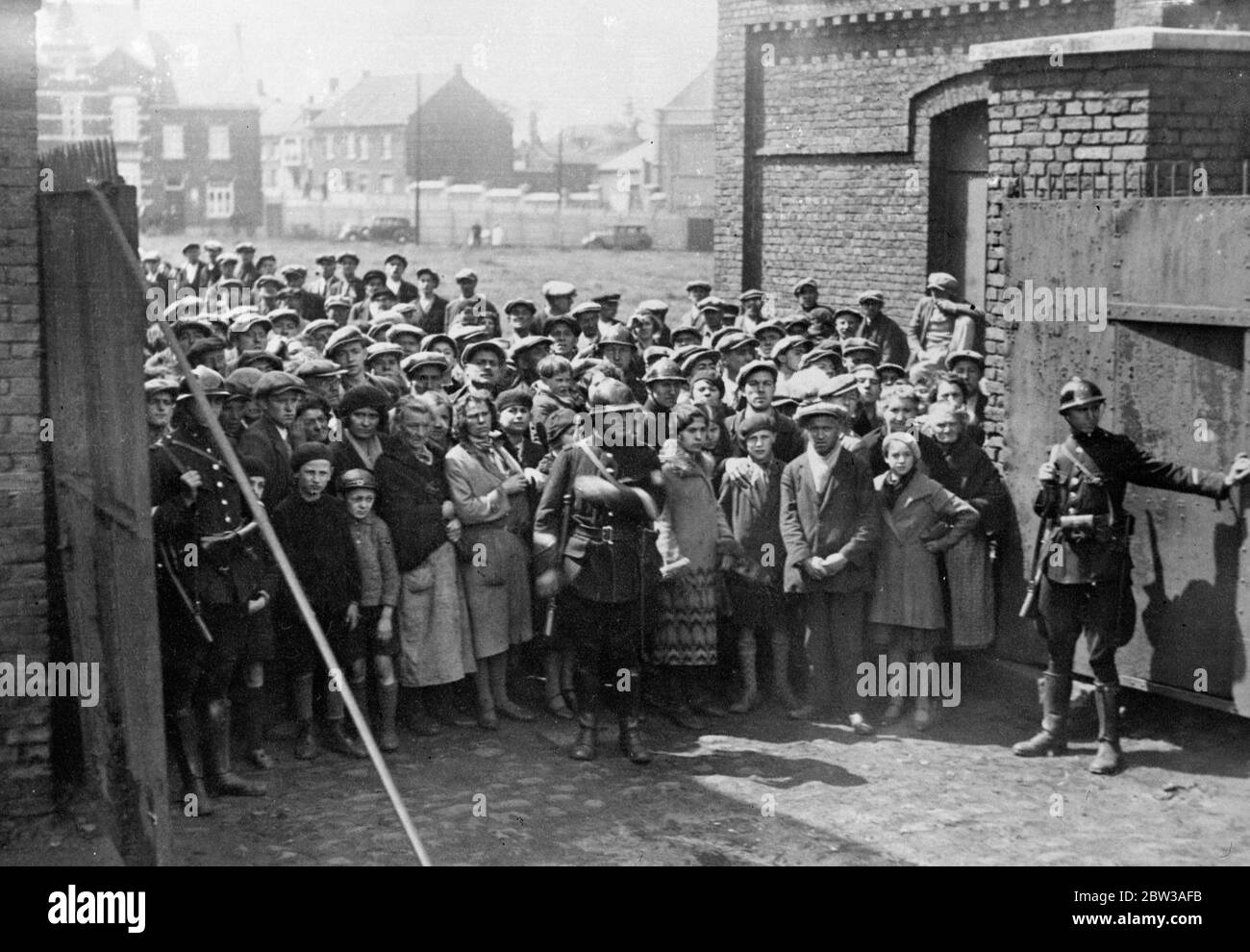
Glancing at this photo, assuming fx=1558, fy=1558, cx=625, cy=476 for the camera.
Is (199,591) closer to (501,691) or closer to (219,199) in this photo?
(501,691)

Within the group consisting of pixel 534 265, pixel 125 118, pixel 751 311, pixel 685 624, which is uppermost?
pixel 125 118

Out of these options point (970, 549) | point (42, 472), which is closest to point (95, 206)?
point (42, 472)

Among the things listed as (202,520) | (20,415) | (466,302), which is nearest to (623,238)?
(466,302)

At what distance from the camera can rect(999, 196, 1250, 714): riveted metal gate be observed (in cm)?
779

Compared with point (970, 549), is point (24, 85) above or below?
above

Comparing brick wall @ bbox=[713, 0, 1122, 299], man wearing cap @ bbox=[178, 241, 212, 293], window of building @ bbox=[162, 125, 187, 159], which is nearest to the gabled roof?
window of building @ bbox=[162, 125, 187, 159]

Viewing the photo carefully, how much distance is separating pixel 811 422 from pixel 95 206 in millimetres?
4115

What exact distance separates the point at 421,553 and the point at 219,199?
2334 inches

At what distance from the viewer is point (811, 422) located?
8.85 metres

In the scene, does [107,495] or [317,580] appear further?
[317,580]

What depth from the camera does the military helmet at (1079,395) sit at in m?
7.91

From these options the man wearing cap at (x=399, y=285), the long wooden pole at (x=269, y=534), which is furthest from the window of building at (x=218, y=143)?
the long wooden pole at (x=269, y=534)

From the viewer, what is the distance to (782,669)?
30.0 feet
